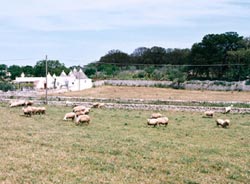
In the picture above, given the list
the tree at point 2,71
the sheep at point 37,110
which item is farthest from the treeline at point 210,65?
the sheep at point 37,110

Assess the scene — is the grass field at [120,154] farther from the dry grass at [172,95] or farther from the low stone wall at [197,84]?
the low stone wall at [197,84]

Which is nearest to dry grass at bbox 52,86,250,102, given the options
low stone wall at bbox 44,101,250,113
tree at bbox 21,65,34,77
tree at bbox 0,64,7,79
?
low stone wall at bbox 44,101,250,113

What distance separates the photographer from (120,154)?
1488cm

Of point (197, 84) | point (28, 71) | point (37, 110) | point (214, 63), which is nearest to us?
point (37, 110)

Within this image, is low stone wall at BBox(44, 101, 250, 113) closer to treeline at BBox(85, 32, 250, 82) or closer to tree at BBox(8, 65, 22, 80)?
treeline at BBox(85, 32, 250, 82)

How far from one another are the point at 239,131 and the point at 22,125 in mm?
12200

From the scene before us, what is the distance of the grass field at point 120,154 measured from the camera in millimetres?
11641

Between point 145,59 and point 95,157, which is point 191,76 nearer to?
point 145,59

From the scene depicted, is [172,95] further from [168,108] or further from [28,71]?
[28,71]

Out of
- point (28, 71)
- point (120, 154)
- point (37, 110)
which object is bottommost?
point (120, 154)

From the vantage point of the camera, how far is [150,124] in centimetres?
2439

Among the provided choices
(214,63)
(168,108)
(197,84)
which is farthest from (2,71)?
(168,108)

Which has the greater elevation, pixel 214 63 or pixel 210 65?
pixel 214 63

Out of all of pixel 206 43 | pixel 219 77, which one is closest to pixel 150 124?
pixel 219 77
